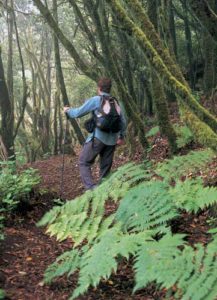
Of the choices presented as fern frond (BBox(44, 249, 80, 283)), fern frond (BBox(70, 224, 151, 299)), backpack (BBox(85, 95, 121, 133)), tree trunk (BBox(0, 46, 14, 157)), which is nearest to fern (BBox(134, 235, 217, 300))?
fern frond (BBox(70, 224, 151, 299))

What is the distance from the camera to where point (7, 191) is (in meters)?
5.93

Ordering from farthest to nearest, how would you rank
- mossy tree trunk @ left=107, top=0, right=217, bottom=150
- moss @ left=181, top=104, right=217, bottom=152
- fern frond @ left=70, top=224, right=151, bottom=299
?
mossy tree trunk @ left=107, top=0, right=217, bottom=150 < moss @ left=181, top=104, right=217, bottom=152 < fern frond @ left=70, top=224, right=151, bottom=299

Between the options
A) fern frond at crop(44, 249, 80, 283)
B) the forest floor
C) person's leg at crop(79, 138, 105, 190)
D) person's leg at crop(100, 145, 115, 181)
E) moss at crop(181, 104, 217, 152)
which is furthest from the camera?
person's leg at crop(100, 145, 115, 181)

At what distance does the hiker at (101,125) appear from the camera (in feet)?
20.5

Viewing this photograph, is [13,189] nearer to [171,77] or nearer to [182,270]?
[171,77]

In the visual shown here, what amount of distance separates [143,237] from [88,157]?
11.3 ft

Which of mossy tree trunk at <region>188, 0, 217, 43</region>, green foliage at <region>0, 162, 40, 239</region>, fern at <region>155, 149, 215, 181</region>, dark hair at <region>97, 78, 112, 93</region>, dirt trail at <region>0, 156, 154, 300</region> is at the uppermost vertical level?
mossy tree trunk at <region>188, 0, 217, 43</region>

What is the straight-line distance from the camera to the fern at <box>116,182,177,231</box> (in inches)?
138

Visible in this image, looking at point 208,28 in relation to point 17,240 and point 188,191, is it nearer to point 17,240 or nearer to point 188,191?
point 188,191

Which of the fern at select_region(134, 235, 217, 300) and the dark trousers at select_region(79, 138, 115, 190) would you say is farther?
the dark trousers at select_region(79, 138, 115, 190)

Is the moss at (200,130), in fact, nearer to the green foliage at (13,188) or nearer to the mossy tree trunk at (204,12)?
the mossy tree trunk at (204,12)

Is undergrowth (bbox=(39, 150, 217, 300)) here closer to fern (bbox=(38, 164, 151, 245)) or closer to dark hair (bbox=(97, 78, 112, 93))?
fern (bbox=(38, 164, 151, 245))

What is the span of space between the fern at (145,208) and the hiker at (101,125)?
261 centimetres

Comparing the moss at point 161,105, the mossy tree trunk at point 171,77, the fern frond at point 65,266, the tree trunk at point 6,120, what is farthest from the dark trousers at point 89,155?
the tree trunk at point 6,120
